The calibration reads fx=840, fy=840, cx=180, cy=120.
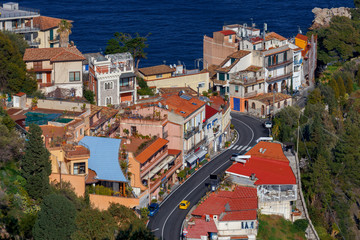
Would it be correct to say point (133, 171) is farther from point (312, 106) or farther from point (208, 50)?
point (208, 50)

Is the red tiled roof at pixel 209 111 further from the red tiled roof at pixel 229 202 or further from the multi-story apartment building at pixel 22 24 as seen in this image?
the multi-story apartment building at pixel 22 24

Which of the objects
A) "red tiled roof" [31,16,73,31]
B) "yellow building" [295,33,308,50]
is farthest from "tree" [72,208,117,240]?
"yellow building" [295,33,308,50]

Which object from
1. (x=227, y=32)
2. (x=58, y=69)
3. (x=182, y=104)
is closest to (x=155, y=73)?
(x=58, y=69)

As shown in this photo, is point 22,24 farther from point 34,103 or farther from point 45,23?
point 34,103

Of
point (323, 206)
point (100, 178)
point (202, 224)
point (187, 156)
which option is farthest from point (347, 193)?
point (100, 178)

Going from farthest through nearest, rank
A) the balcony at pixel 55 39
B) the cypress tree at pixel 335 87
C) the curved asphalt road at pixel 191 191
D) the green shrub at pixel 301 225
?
1. the cypress tree at pixel 335 87
2. the balcony at pixel 55 39
3. the green shrub at pixel 301 225
4. the curved asphalt road at pixel 191 191

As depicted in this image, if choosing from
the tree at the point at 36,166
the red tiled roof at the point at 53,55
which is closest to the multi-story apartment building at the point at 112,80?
the red tiled roof at the point at 53,55

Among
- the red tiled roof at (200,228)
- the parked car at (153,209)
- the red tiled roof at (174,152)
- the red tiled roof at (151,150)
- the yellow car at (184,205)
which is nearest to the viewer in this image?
the red tiled roof at (200,228)
